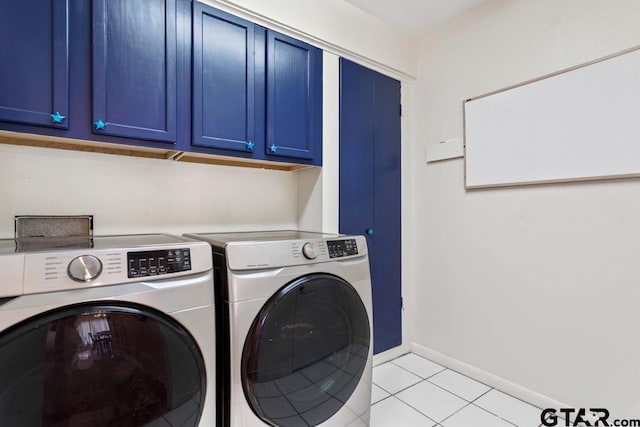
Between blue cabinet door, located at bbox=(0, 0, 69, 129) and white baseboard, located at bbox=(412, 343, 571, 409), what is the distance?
2712 mm

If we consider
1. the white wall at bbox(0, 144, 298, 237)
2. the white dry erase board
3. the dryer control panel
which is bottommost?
the dryer control panel

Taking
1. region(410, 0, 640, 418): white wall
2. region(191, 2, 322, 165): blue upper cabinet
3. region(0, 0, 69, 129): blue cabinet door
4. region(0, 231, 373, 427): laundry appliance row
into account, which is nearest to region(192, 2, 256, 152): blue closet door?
region(191, 2, 322, 165): blue upper cabinet

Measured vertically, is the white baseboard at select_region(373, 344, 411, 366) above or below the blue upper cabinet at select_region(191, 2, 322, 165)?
below

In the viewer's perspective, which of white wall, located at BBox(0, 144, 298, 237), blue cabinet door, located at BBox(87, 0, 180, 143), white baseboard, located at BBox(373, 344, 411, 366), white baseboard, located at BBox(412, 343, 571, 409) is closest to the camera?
blue cabinet door, located at BBox(87, 0, 180, 143)

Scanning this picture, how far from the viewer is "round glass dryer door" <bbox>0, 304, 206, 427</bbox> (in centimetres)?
83

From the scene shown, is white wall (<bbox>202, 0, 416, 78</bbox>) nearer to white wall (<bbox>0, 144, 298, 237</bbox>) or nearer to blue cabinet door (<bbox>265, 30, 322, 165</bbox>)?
blue cabinet door (<bbox>265, 30, 322, 165</bbox>)

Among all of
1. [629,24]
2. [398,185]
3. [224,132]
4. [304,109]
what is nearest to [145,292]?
[224,132]

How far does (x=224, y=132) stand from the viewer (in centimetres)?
167

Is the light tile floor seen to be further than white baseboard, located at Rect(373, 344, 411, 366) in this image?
No

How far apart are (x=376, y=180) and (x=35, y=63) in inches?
77.1

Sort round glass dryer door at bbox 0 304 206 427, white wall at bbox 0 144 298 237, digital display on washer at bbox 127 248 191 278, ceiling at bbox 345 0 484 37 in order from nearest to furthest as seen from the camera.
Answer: round glass dryer door at bbox 0 304 206 427 → digital display on washer at bbox 127 248 191 278 → white wall at bbox 0 144 298 237 → ceiling at bbox 345 0 484 37

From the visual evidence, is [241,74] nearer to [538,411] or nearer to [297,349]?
[297,349]

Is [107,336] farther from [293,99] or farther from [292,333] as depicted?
[293,99]

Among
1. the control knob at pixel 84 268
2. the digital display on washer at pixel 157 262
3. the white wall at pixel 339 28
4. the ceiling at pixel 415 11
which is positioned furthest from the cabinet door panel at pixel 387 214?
the control knob at pixel 84 268
